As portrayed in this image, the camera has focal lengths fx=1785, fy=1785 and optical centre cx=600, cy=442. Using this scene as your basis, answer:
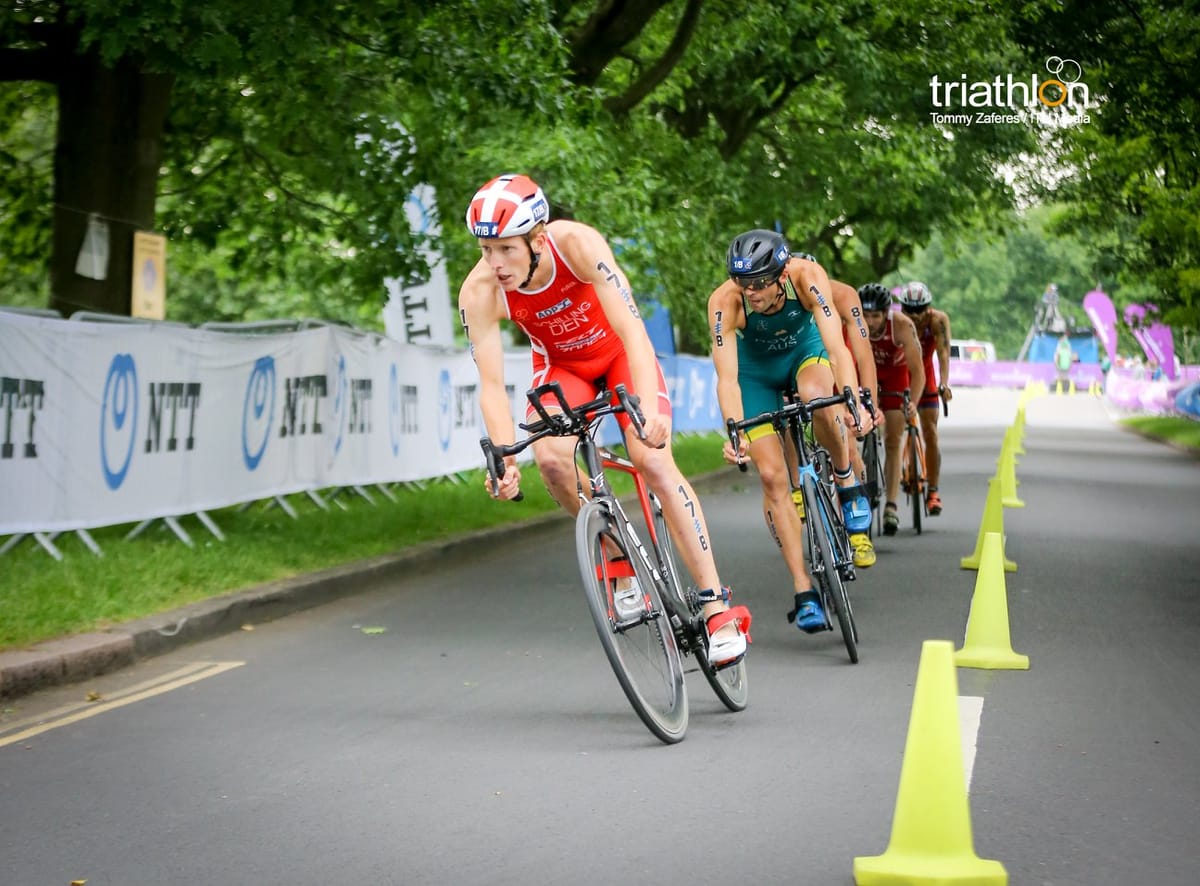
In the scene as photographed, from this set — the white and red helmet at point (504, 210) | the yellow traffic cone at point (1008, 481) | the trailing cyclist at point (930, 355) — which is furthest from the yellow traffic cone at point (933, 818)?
the yellow traffic cone at point (1008, 481)

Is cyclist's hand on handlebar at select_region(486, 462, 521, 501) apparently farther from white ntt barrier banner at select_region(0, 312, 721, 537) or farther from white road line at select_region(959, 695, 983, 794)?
white ntt barrier banner at select_region(0, 312, 721, 537)

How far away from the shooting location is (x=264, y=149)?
17.8 metres

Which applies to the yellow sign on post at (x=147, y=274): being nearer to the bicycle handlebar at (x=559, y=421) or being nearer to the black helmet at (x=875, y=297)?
the black helmet at (x=875, y=297)

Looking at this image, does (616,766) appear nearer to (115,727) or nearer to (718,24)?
(115,727)

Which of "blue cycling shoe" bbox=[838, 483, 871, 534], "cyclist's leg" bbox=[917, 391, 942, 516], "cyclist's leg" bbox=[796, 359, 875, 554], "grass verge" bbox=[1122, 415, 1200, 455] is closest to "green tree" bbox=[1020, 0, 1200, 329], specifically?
"grass verge" bbox=[1122, 415, 1200, 455]

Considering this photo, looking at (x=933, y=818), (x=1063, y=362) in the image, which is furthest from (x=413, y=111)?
(x=1063, y=362)

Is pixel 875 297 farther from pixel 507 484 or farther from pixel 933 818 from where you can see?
pixel 933 818

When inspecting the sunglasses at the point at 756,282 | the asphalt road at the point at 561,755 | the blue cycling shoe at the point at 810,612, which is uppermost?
the sunglasses at the point at 756,282

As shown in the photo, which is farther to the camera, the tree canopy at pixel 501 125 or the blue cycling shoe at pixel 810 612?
the tree canopy at pixel 501 125

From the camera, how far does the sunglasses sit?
28.5ft

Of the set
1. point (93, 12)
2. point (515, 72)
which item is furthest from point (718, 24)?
point (93, 12)

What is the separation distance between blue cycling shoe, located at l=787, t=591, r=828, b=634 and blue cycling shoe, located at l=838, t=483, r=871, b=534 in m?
0.86

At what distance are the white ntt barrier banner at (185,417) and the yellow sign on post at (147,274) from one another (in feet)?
3.32

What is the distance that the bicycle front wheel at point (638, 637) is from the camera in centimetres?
635
